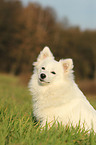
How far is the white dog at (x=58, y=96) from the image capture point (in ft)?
13.5

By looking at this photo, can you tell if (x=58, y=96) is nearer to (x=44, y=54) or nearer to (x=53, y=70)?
(x=53, y=70)

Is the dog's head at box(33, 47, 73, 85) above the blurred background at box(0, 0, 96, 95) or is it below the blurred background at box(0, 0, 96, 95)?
below

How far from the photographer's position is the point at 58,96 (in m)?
4.49

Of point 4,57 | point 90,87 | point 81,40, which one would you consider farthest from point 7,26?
point 90,87

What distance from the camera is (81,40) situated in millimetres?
40969

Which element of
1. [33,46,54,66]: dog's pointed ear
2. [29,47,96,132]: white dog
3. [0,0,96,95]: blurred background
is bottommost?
[29,47,96,132]: white dog

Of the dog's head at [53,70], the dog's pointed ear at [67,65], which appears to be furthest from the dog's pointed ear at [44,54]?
the dog's pointed ear at [67,65]

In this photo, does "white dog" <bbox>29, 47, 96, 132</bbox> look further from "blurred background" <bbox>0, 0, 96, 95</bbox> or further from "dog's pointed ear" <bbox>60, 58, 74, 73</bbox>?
"blurred background" <bbox>0, 0, 96, 95</bbox>

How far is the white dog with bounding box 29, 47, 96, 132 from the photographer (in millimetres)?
4102

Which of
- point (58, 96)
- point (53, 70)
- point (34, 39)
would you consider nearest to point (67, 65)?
point (53, 70)

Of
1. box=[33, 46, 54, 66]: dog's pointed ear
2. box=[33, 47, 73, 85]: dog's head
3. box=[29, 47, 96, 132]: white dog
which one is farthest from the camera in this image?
box=[33, 46, 54, 66]: dog's pointed ear

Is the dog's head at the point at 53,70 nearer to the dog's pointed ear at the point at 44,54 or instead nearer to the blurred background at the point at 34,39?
the dog's pointed ear at the point at 44,54

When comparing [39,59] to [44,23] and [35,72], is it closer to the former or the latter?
[35,72]

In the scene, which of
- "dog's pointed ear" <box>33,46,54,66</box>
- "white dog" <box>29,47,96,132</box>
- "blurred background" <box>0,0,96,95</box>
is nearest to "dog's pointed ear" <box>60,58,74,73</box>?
"white dog" <box>29,47,96,132</box>
